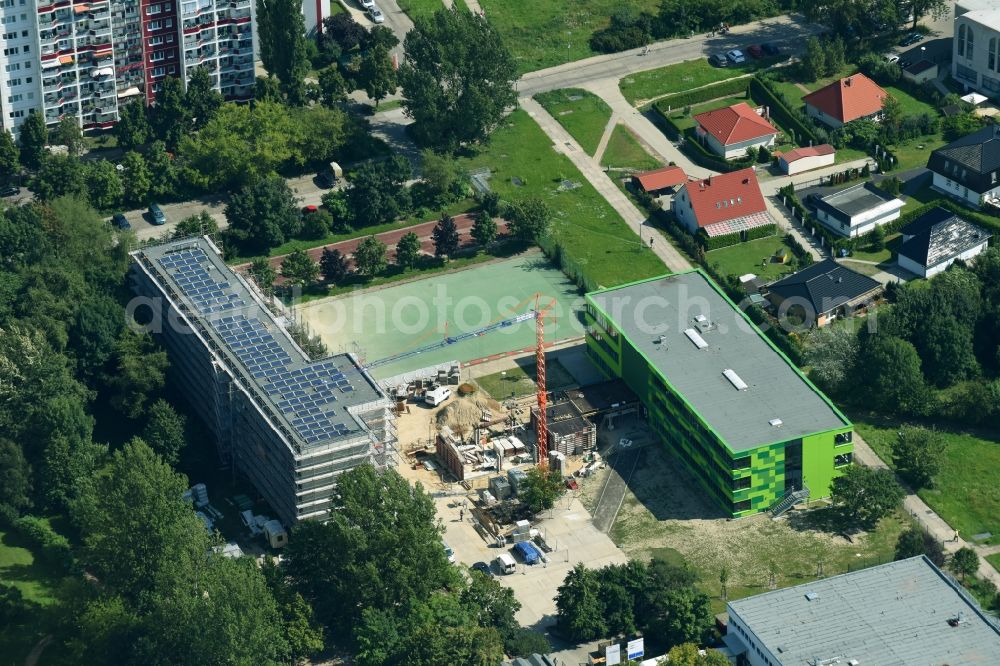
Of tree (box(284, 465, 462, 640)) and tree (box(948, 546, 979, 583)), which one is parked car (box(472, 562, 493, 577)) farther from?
tree (box(948, 546, 979, 583))

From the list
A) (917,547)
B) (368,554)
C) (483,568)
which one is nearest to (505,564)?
(483,568)

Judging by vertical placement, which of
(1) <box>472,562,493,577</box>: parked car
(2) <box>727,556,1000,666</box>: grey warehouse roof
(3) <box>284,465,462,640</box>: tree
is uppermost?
(3) <box>284,465,462,640</box>: tree

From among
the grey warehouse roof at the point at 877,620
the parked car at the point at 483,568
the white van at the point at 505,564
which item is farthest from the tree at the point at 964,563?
the parked car at the point at 483,568

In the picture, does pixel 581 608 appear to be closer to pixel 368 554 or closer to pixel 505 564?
pixel 505 564

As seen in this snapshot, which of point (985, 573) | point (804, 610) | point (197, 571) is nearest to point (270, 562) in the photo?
point (197, 571)

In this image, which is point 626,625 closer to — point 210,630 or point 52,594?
point 210,630

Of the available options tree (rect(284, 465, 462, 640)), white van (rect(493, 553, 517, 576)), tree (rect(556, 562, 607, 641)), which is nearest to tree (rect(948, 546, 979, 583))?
tree (rect(556, 562, 607, 641))
